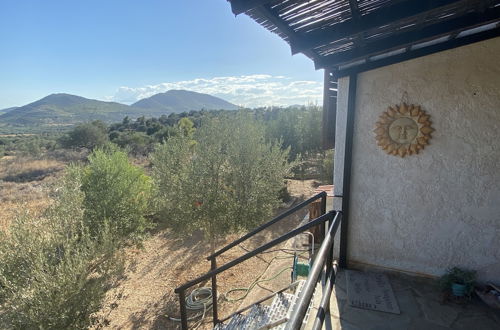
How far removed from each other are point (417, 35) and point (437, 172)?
1.78 m

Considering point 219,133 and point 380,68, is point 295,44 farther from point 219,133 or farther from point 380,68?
point 219,133

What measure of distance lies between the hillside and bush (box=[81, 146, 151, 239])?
73.7 m

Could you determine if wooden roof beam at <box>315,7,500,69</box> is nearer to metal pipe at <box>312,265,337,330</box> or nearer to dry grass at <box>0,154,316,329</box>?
metal pipe at <box>312,265,337,330</box>

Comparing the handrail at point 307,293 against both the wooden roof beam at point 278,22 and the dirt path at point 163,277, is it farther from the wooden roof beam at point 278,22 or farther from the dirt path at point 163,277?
the dirt path at point 163,277

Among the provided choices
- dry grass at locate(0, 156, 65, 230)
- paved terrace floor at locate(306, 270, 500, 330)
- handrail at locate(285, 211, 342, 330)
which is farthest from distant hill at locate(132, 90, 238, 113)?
handrail at locate(285, 211, 342, 330)

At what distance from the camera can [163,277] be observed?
680 centimetres

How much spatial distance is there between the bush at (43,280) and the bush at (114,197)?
2.71m

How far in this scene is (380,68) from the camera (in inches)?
138

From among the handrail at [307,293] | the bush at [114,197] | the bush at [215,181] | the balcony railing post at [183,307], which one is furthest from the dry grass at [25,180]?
the handrail at [307,293]

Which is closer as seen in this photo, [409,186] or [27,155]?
[409,186]

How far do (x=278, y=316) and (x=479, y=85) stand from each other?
146 inches

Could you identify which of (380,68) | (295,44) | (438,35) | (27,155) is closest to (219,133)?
(380,68)

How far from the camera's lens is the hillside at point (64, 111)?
76.8 meters

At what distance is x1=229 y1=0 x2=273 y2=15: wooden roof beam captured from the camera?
1534 mm
